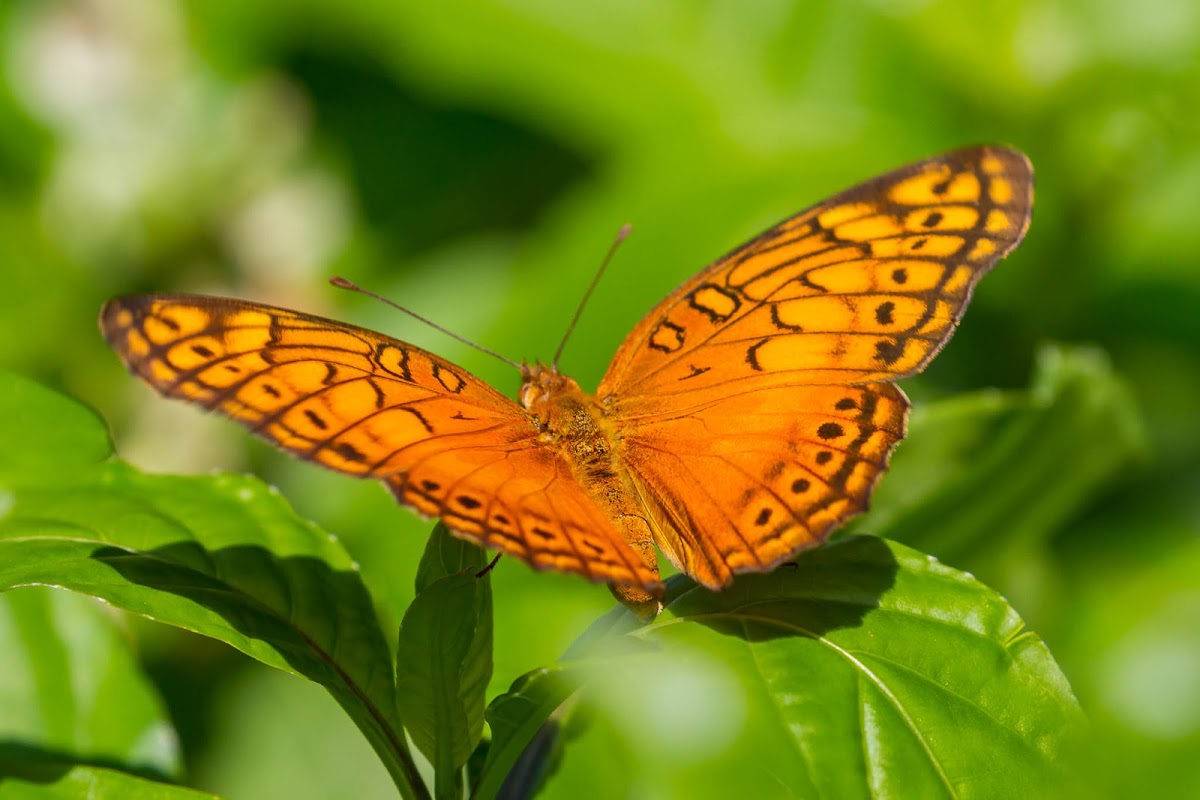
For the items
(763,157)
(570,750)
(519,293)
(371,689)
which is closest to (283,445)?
(371,689)

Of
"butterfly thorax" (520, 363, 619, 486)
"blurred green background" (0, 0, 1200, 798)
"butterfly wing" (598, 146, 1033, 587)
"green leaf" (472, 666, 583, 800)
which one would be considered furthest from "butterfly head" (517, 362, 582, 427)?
"green leaf" (472, 666, 583, 800)

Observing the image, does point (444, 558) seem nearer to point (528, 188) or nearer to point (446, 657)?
point (446, 657)

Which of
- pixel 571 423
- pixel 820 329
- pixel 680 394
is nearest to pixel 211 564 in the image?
pixel 571 423

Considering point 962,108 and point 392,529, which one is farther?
point 962,108

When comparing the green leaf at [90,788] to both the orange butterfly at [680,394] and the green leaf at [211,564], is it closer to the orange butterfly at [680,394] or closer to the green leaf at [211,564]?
the green leaf at [211,564]

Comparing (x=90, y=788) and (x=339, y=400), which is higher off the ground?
(x=339, y=400)

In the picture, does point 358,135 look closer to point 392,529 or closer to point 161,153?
point 161,153
